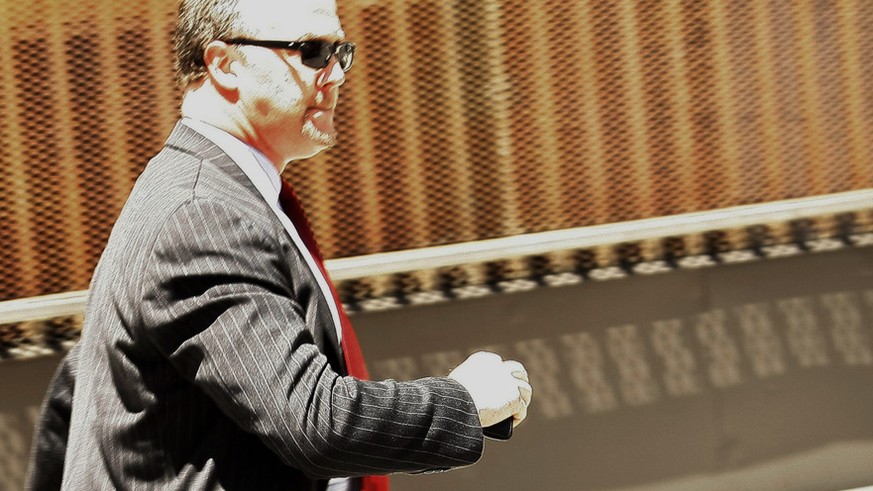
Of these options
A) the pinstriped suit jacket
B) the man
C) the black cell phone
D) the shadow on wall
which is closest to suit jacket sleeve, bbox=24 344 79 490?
the man

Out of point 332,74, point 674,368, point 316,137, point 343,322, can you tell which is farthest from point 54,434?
point 674,368

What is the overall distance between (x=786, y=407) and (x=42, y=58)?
3.14 m

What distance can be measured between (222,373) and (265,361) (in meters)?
0.07

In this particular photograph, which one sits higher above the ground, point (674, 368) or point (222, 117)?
point (222, 117)

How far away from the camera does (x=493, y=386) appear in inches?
78.9

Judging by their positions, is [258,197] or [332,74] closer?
[258,197]

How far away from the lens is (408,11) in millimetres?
4438

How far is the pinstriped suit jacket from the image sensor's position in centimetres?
178

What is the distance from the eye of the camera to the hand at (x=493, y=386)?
78.2 inches

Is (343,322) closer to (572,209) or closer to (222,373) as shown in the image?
(222,373)

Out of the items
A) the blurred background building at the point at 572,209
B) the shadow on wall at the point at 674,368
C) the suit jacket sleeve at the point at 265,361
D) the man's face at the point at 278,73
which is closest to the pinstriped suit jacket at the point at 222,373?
the suit jacket sleeve at the point at 265,361

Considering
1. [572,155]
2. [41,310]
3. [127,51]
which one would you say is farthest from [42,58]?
[572,155]

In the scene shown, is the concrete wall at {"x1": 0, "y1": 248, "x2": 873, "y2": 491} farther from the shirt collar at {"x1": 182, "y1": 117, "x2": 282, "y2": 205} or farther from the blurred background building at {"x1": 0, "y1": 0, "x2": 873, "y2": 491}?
the shirt collar at {"x1": 182, "y1": 117, "x2": 282, "y2": 205}

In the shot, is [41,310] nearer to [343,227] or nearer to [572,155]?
[343,227]
